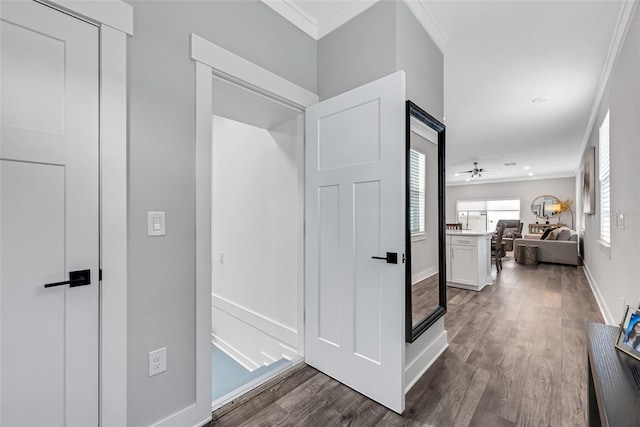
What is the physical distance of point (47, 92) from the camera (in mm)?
1146

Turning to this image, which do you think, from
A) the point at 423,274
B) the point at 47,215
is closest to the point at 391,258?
the point at 423,274

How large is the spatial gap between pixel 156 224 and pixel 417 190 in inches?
64.4

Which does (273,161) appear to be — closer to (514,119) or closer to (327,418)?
(327,418)

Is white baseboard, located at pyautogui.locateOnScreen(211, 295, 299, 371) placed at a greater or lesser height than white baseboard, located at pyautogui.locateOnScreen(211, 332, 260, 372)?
greater

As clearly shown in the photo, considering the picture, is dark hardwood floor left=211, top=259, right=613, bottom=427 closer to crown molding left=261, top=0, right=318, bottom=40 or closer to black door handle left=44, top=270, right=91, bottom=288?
black door handle left=44, top=270, right=91, bottom=288

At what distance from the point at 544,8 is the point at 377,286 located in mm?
2352

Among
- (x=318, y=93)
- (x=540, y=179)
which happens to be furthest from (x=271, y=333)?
(x=540, y=179)

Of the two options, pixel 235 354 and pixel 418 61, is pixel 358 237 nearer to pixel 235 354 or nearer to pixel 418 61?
pixel 418 61

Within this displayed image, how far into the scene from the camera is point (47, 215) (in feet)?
3.76

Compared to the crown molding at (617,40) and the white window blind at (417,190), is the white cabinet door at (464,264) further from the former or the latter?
the white window blind at (417,190)

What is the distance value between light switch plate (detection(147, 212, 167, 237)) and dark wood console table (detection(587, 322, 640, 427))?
5.71 ft

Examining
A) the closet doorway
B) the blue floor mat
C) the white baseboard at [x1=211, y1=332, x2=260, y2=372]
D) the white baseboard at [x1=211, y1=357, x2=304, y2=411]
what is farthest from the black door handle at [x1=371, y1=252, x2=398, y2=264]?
the white baseboard at [x1=211, y1=332, x2=260, y2=372]

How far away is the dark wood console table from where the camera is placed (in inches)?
29.3

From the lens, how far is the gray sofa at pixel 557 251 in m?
6.39
